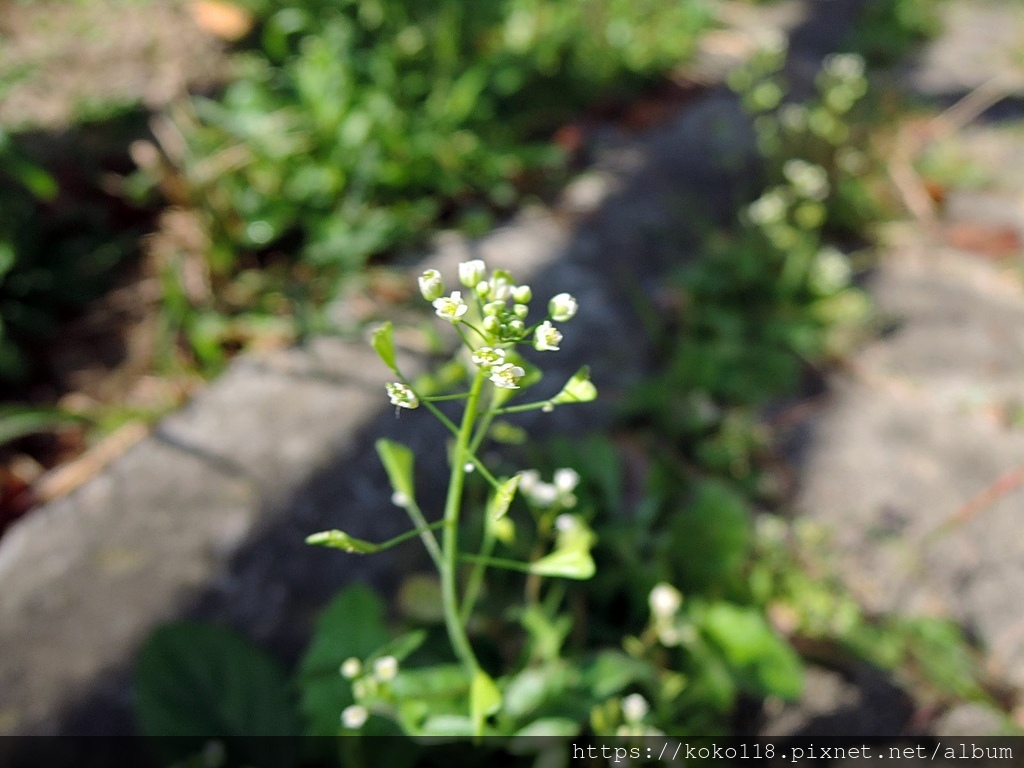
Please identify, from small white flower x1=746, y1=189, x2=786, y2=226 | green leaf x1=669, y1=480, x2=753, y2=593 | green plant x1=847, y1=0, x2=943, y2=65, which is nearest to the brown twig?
green leaf x1=669, y1=480, x2=753, y2=593

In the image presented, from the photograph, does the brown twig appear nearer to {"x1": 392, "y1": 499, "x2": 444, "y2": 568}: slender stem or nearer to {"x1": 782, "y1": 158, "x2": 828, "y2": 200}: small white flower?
{"x1": 782, "y1": 158, "x2": 828, "y2": 200}: small white flower

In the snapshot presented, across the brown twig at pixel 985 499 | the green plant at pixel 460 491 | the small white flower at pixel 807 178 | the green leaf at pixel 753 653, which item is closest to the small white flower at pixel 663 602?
the green leaf at pixel 753 653

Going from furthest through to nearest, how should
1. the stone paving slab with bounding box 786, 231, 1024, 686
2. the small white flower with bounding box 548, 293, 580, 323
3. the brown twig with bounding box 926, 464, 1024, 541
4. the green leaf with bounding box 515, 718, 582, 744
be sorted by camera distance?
the brown twig with bounding box 926, 464, 1024, 541 → the stone paving slab with bounding box 786, 231, 1024, 686 → the green leaf with bounding box 515, 718, 582, 744 → the small white flower with bounding box 548, 293, 580, 323

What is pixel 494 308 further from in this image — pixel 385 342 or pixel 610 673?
pixel 610 673

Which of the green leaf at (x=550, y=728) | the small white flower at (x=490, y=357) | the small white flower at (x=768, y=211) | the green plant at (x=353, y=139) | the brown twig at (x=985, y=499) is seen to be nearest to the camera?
the small white flower at (x=490, y=357)

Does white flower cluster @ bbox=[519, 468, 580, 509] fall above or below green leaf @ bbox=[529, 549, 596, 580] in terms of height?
below

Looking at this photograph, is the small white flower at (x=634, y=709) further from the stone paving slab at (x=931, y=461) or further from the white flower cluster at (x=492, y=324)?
the stone paving slab at (x=931, y=461)

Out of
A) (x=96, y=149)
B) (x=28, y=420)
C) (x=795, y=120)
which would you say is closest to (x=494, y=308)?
(x=28, y=420)
